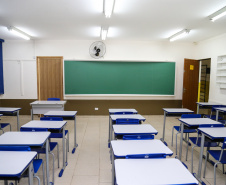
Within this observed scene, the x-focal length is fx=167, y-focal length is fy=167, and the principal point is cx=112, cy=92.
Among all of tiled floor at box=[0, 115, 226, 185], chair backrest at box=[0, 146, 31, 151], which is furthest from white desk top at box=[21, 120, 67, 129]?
chair backrest at box=[0, 146, 31, 151]

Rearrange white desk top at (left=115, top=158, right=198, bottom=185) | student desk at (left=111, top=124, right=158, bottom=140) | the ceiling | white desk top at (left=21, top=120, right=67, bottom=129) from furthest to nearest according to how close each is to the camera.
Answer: the ceiling < white desk top at (left=21, top=120, right=67, bottom=129) < student desk at (left=111, top=124, right=158, bottom=140) < white desk top at (left=115, top=158, right=198, bottom=185)

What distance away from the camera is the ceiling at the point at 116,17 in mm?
3082

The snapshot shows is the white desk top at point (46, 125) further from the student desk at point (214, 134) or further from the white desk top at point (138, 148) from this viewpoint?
the student desk at point (214, 134)

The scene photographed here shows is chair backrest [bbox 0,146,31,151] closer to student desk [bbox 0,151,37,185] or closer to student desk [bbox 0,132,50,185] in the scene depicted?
student desk [bbox 0,151,37,185]

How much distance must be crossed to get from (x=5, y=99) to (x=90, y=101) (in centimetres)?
324

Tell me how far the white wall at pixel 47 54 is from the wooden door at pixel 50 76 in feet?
0.61

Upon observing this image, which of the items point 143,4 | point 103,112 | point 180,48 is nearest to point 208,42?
point 180,48

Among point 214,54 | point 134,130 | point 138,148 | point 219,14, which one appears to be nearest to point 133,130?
point 134,130

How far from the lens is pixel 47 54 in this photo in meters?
6.27

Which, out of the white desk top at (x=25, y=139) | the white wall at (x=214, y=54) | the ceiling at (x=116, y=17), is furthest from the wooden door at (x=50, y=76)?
the white wall at (x=214, y=54)

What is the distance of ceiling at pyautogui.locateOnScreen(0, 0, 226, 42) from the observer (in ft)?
10.1

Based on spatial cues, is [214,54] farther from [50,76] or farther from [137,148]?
[50,76]

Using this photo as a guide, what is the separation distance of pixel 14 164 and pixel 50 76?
5.22 m

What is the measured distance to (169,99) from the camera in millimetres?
6668
